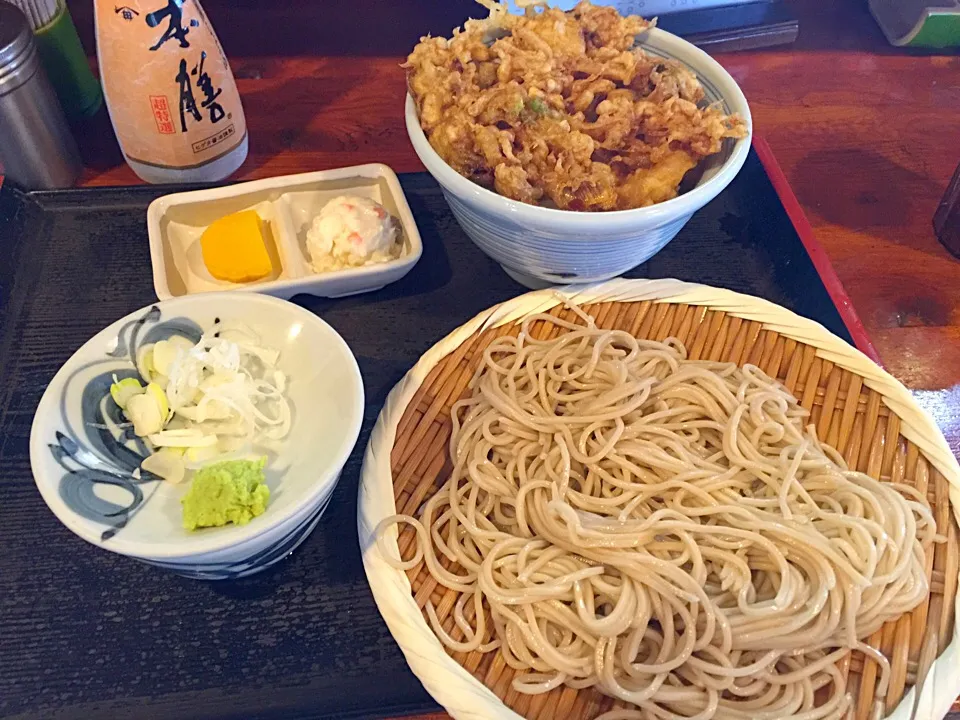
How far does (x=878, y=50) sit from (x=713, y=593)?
72.6 inches

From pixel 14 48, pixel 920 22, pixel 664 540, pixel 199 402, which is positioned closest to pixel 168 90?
pixel 14 48

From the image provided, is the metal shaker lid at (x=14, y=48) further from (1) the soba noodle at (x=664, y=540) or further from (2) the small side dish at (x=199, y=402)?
(1) the soba noodle at (x=664, y=540)

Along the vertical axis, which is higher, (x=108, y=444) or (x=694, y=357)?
(x=108, y=444)

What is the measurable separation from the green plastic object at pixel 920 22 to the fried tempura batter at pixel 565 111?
1235 millimetres

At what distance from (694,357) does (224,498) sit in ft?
2.59

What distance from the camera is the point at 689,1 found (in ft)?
5.94

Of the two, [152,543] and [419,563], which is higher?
[152,543]

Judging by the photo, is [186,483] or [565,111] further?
[565,111]

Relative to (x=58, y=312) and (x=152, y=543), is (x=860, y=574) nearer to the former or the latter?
(x=152, y=543)

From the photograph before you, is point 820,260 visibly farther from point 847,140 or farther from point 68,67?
point 68,67

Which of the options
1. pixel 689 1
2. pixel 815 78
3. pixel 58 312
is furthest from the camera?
pixel 815 78

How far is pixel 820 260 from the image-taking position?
1.30 m

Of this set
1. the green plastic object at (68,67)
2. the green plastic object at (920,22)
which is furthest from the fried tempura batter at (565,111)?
the green plastic object at (920,22)

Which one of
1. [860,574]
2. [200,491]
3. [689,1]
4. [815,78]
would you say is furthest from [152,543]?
[815,78]
